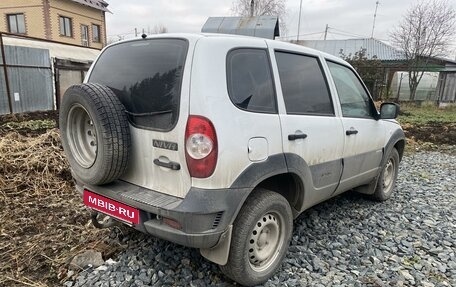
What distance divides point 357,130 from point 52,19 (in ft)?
81.3

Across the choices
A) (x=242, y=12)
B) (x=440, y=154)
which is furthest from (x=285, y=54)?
(x=242, y=12)

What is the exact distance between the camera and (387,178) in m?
4.40

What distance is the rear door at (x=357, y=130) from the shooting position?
10.5 feet

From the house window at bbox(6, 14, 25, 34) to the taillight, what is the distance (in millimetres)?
26409

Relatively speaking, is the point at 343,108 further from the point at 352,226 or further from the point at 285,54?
the point at 352,226

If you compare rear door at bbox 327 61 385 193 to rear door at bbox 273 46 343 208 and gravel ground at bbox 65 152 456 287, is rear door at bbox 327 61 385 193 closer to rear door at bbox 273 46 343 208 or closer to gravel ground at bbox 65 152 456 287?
rear door at bbox 273 46 343 208

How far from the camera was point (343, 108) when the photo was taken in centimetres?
319

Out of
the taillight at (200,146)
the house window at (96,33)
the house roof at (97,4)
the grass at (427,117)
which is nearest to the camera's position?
the taillight at (200,146)

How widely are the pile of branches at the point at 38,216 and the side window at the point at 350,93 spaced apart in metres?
2.69

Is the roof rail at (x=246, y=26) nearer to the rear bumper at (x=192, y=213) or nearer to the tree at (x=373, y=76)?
the tree at (x=373, y=76)

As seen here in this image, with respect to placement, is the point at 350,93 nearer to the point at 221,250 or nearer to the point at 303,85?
the point at 303,85

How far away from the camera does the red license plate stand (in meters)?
2.22

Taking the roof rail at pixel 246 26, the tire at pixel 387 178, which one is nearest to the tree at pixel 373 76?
the roof rail at pixel 246 26

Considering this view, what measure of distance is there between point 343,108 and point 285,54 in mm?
942
